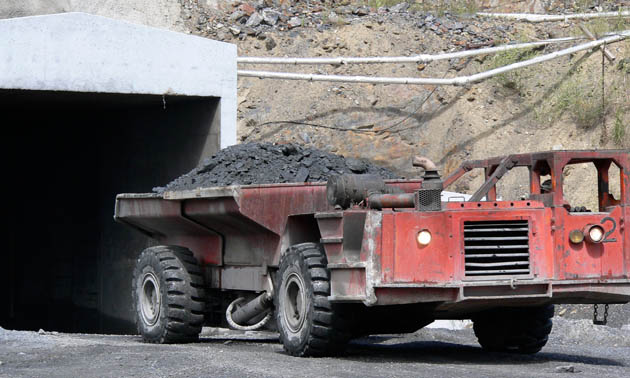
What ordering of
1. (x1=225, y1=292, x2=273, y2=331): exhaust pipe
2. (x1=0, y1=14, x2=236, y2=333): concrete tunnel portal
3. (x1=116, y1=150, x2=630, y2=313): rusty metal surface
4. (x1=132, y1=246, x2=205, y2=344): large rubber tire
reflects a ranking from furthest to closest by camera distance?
(x1=0, y1=14, x2=236, y2=333): concrete tunnel portal < (x1=132, y1=246, x2=205, y2=344): large rubber tire < (x1=225, y1=292, x2=273, y2=331): exhaust pipe < (x1=116, y1=150, x2=630, y2=313): rusty metal surface

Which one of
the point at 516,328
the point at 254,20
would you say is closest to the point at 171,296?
the point at 516,328

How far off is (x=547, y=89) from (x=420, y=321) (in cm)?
1413

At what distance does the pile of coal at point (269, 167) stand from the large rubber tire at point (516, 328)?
2.00 metres

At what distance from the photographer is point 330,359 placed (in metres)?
9.92

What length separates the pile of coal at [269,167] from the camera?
1160 cm

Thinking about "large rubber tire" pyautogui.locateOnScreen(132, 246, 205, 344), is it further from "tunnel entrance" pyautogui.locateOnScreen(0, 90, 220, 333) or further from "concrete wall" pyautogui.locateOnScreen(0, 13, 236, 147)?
"tunnel entrance" pyautogui.locateOnScreen(0, 90, 220, 333)

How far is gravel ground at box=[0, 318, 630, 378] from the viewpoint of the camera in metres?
A: 8.80

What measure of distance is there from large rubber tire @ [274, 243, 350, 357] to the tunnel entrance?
289 inches

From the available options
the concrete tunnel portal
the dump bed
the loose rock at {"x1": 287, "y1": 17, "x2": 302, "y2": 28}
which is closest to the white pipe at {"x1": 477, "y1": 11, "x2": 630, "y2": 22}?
the loose rock at {"x1": 287, "y1": 17, "x2": 302, "y2": 28}

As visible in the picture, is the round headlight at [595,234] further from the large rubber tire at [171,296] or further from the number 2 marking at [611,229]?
the large rubber tire at [171,296]

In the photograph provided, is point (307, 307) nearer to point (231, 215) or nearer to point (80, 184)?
point (231, 215)

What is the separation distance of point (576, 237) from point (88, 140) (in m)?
14.7

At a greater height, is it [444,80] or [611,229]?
[444,80]

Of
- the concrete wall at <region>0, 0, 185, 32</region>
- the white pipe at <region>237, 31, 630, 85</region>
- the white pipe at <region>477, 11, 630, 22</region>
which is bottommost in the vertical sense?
the white pipe at <region>237, 31, 630, 85</region>
